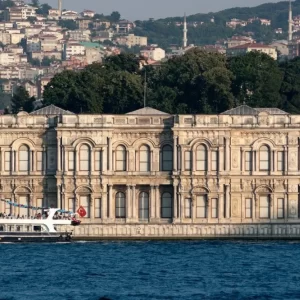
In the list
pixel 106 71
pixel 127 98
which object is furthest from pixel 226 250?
pixel 106 71

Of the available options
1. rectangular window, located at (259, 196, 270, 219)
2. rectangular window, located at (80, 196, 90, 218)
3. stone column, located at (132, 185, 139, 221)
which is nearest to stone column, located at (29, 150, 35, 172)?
rectangular window, located at (80, 196, 90, 218)

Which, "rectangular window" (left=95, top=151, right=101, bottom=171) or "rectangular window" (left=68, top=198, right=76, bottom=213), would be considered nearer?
"rectangular window" (left=95, top=151, right=101, bottom=171)

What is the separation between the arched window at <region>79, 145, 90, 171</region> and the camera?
7756 cm

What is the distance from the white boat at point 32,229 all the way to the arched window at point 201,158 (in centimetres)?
576

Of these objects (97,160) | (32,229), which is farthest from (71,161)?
(32,229)

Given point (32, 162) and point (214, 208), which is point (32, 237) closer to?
point (32, 162)

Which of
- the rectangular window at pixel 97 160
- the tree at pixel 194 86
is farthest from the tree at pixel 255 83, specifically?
the rectangular window at pixel 97 160

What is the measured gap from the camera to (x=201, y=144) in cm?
7725

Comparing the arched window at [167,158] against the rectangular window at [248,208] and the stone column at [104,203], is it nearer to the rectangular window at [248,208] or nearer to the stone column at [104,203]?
the stone column at [104,203]

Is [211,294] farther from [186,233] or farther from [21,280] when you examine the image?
[186,233]

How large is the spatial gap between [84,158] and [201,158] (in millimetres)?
4565

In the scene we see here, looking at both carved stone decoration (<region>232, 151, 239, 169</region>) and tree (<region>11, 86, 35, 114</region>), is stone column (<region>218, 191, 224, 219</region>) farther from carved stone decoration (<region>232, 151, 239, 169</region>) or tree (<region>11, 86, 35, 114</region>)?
tree (<region>11, 86, 35, 114</region>)

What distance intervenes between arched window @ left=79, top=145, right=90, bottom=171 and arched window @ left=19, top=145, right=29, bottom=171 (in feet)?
7.39

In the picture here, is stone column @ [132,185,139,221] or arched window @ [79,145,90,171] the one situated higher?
arched window @ [79,145,90,171]
